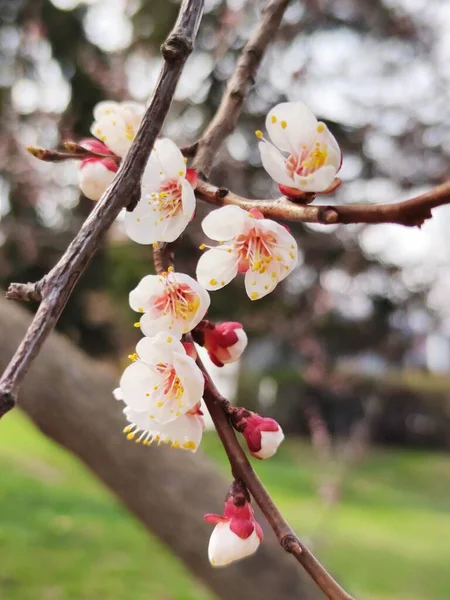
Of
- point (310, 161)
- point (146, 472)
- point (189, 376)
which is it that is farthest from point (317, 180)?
point (146, 472)

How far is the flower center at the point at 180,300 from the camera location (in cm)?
45

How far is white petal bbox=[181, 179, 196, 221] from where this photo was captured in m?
0.45

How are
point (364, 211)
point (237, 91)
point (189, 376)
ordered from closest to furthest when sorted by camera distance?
1. point (364, 211)
2. point (189, 376)
3. point (237, 91)

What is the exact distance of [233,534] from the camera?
449 mm

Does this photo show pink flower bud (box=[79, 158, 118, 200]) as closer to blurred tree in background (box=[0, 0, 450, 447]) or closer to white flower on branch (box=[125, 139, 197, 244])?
white flower on branch (box=[125, 139, 197, 244])

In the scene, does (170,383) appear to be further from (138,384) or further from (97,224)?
(97,224)

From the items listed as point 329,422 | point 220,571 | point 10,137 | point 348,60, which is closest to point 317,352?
point 348,60

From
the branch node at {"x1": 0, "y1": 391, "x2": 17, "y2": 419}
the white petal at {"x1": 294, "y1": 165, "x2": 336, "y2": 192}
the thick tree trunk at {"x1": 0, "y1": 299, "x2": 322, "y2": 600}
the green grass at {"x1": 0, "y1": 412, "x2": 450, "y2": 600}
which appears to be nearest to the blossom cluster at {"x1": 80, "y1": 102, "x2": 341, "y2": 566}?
the white petal at {"x1": 294, "y1": 165, "x2": 336, "y2": 192}

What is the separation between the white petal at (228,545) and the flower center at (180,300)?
142 millimetres

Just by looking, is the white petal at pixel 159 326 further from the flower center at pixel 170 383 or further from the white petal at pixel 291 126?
the white petal at pixel 291 126

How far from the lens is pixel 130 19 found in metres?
4.35

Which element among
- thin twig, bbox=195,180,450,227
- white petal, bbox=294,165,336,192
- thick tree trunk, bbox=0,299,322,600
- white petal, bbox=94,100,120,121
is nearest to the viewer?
thin twig, bbox=195,180,450,227

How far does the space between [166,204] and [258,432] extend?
0.17 meters

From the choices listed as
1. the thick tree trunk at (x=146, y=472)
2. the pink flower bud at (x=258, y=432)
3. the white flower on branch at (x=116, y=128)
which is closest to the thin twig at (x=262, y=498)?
the pink flower bud at (x=258, y=432)
